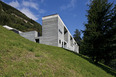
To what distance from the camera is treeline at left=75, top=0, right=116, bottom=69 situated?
12.4 metres

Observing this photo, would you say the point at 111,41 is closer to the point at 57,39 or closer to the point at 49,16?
the point at 57,39

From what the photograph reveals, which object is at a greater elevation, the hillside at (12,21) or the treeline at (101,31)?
the hillside at (12,21)

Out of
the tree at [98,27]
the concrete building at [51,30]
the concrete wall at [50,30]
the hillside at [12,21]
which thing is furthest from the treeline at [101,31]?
the hillside at [12,21]

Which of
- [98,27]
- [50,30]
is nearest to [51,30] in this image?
[50,30]

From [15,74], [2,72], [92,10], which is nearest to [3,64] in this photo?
[2,72]

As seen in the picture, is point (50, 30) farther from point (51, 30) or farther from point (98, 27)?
point (98, 27)

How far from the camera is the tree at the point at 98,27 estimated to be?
41.4ft

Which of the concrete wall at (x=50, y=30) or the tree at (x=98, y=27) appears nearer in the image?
the tree at (x=98, y=27)

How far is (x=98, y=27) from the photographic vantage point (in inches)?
509

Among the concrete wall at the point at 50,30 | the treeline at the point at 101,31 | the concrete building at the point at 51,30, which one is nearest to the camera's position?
the treeline at the point at 101,31

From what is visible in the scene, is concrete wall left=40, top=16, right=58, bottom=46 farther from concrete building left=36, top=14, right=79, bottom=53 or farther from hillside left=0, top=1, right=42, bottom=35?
hillside left=0, top=1, right=42, bottom=35

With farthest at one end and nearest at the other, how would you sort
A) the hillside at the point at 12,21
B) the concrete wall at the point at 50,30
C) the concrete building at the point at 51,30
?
1. the hillside at the point at 12,21
2. the concrete wall at the point at 50,30
3. the concrete building at the point at 51,30

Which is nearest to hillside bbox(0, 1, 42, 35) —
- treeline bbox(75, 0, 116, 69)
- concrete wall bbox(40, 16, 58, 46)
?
concrete wall bbox(40, 16, 58, 46)

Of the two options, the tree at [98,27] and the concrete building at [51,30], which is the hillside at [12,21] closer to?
the concrete building at [51,30]
